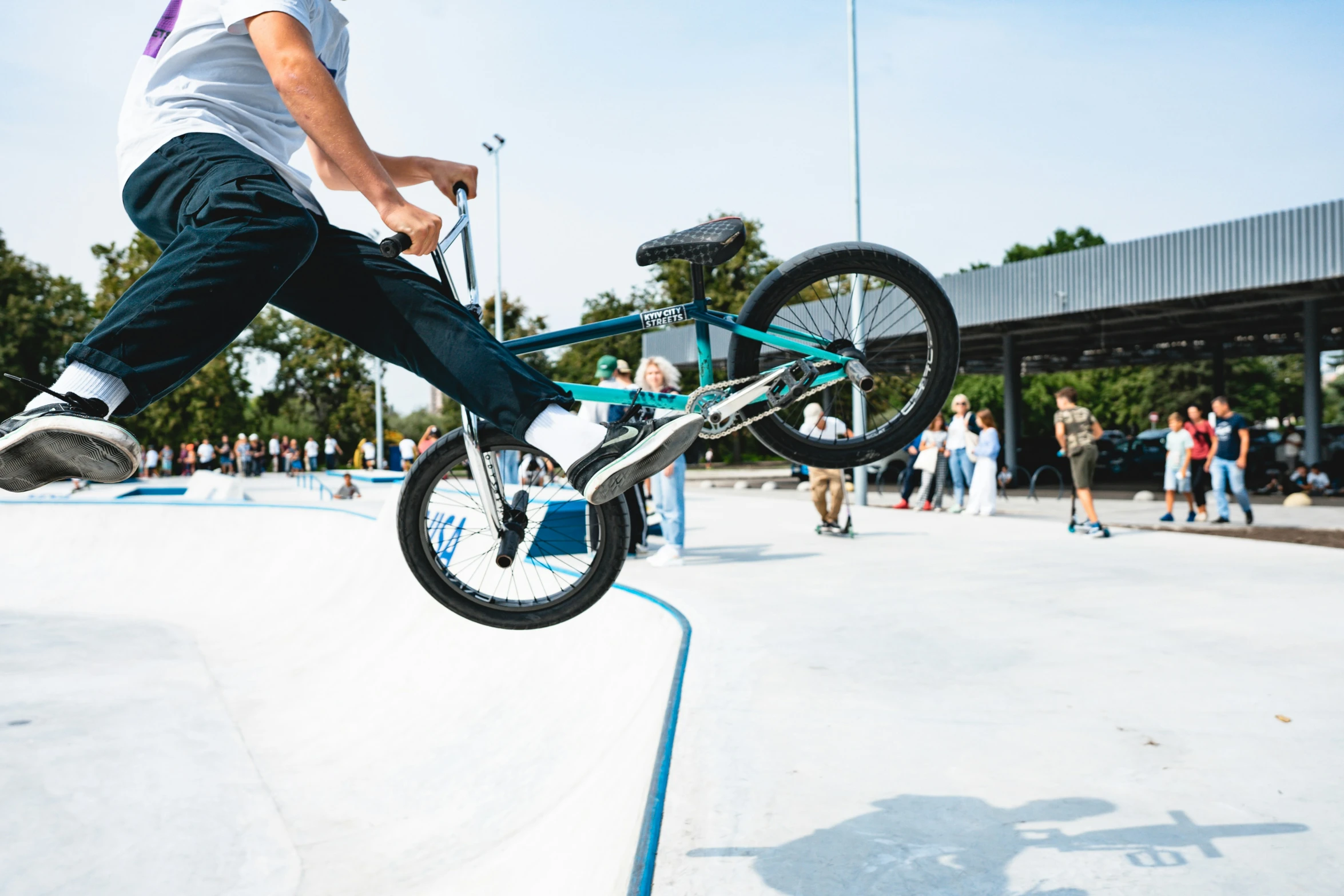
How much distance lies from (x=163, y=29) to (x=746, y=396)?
67.5 inches

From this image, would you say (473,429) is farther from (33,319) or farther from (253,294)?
(33,319)

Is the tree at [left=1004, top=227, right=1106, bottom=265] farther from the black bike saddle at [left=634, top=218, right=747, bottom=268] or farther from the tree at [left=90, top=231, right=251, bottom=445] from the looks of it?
the black bike saddle at [left=634, top=218, right=747, bottom=268]

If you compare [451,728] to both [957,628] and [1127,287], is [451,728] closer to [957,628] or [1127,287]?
[957,628]

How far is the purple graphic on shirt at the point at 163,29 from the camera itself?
85.9 inches

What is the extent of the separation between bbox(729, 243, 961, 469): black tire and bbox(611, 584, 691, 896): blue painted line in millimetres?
1249

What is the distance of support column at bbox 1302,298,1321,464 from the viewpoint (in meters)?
21.6

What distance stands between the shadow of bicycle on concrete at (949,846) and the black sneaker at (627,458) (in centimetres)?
136

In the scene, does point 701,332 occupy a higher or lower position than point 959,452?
higher

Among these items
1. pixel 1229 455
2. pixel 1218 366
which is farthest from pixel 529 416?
pixel 1218 366

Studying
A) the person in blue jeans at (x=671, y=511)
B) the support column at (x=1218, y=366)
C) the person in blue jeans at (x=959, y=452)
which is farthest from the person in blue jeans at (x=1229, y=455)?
the support column at (x=1218, y=366)

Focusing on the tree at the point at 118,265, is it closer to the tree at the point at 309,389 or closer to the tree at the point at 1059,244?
the tree at the point at 309,389

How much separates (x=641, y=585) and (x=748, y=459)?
51991 millimetres

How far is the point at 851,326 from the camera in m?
3.07

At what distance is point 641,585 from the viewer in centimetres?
812
